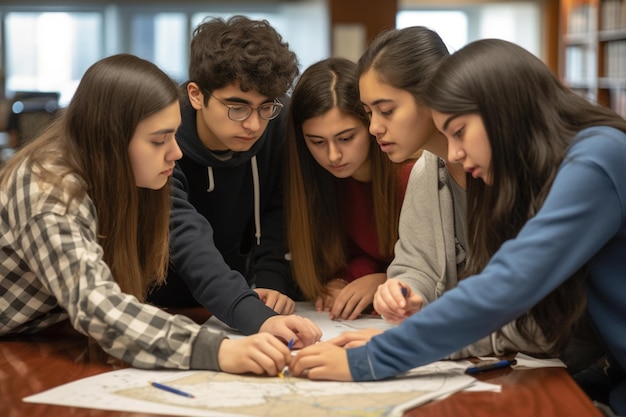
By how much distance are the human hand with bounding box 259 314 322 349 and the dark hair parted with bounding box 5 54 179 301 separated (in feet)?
0.86

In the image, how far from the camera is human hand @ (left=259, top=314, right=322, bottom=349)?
1588mm

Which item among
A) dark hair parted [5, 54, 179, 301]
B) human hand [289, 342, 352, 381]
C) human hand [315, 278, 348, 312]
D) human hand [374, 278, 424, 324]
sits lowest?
human hand [315, 278, 348, 312]

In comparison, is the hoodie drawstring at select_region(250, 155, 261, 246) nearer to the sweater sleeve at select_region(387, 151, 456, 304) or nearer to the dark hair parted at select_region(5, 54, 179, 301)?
the sweater sleeve at select_region(387, 151, 456, 304)

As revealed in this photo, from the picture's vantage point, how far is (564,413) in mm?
1219

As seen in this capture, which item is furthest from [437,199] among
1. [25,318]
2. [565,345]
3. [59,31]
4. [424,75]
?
Result: [59,31]

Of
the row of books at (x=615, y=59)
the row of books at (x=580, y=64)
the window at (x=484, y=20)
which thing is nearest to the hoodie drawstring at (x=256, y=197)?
the row of books at (x=615, y=59)

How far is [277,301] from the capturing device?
6.27ft

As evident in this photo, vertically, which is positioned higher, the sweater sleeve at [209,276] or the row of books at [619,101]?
the row of books at [619,101]

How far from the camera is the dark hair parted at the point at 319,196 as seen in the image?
201 centimetres

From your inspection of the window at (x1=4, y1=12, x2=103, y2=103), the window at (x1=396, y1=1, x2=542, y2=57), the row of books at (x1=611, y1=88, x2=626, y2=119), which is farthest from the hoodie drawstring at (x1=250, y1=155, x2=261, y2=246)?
the window at (x1=4, y1=12, x2=103, y2=103)

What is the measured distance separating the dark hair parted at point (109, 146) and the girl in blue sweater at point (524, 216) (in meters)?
0.42

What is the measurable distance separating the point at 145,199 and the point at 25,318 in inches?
12.7

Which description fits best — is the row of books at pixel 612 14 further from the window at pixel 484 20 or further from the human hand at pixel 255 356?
the human hand at pixel 255 356

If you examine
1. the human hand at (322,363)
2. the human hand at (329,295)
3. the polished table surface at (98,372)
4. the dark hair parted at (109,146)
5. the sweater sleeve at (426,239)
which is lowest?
the human hand at (329,295)
